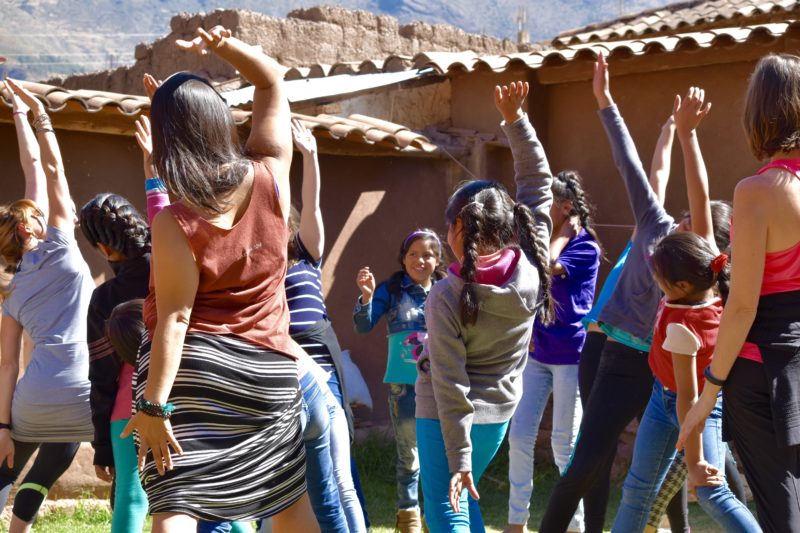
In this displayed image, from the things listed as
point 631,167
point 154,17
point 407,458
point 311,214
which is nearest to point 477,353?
point 311,214

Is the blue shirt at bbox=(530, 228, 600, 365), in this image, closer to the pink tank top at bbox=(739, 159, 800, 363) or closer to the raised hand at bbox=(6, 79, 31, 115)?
the pink tank top at bbox=(739, 159, 800, 363)

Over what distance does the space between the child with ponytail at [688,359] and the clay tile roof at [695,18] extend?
201 inches

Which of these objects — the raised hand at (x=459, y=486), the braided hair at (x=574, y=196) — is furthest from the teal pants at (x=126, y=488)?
the braided hair at (x=574, y=196)

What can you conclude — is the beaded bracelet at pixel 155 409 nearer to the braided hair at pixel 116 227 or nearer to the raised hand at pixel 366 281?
the braided hair at pixel 116 227

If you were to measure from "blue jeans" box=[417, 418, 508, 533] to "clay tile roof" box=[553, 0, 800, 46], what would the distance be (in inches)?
240

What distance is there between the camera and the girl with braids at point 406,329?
5691mm

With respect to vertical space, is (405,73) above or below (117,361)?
above

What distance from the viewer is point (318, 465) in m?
3.84

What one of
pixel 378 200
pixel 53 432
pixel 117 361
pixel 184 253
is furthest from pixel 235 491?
pixel 378 200

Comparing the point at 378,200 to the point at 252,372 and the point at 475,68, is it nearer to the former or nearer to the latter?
the point at 475,68

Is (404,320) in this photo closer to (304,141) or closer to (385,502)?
(385,502)

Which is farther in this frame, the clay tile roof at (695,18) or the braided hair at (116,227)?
the clay tile roof at (695,18)

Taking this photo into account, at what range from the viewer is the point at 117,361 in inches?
158

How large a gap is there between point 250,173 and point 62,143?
3.72 meters
